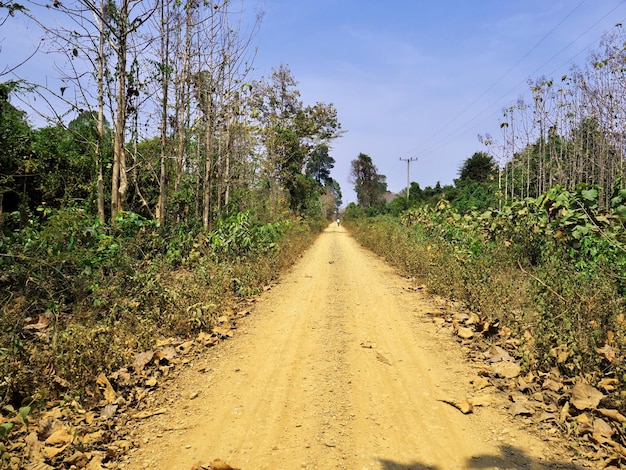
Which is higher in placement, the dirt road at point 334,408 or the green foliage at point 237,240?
the green foliage at point 237,240

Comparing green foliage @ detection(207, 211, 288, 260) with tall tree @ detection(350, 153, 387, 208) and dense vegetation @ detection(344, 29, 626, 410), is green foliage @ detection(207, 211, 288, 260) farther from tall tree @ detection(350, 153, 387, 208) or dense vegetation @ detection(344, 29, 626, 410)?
tall tree @ detection(350, 153, 387, 208)

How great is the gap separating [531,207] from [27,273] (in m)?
7.56

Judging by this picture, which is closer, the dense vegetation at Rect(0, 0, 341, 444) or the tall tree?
the dense vegetation at Rect(0, 0, 341, 444)

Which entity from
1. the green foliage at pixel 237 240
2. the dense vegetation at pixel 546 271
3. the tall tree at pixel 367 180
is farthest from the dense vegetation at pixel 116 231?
the tall tree at pixel 367 180

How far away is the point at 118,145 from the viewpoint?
6.66 meters

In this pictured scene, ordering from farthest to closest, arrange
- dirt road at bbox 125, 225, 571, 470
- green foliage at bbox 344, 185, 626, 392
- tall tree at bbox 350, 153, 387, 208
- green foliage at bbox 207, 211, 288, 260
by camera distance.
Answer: tall tree at bbox 350, 153, 387, 208
green foliage at bbox 207, 211, 288, 260
green foliage at bbox 344, 185, 626, 392
dirt road at bbox 125, 225, 571, 470

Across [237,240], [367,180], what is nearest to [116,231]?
[237,240]

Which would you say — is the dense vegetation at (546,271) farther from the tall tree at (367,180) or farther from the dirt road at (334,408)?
the tall tree at (367,180)

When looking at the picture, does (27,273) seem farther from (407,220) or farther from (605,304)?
(407,220)

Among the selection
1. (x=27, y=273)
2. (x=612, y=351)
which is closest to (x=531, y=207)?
(x=612, y=351)

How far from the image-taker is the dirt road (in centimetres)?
276

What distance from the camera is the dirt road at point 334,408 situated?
9.05 feet

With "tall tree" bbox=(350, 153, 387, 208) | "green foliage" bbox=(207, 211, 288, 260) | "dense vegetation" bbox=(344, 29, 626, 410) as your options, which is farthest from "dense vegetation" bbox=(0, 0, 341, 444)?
"tall tree" bbox=(350, 153, 387, 208)

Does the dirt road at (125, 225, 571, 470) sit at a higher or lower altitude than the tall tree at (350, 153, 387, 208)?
lower
